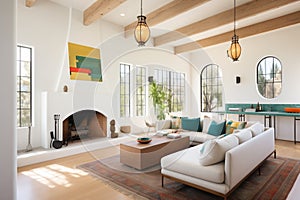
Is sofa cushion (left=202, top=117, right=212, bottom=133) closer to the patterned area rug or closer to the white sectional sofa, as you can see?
the patterned area rug

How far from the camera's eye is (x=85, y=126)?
5.29 meters

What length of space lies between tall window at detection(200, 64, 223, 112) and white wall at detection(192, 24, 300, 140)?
311mm

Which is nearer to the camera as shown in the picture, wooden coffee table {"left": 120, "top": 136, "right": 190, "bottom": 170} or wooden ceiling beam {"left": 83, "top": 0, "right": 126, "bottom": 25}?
wooden coffee table {"left": 120, "top": 136, "right": 190, "bottom": 170}

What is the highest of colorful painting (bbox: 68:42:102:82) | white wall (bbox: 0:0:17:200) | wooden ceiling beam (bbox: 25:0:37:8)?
wooden ceiling beam (bbox: 25:0:37:8)

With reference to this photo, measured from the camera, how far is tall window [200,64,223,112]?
7449mm

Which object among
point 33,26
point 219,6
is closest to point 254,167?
point 219,6

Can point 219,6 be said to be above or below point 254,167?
above

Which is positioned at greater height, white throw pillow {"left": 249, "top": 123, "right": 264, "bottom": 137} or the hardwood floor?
white throw pillow {"left": 249, "top": 123, "right": 264, "bottom": 137}

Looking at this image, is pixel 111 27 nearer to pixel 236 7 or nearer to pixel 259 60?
pixel 236 7

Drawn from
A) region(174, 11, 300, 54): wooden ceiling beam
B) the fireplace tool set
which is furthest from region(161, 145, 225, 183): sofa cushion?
region(174, 11, 300, 54): wooden ceiling beam

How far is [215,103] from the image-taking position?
25.1ft

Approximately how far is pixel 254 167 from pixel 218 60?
209 inches

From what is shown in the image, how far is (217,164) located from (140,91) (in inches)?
180

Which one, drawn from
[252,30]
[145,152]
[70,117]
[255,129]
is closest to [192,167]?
[145,152]
